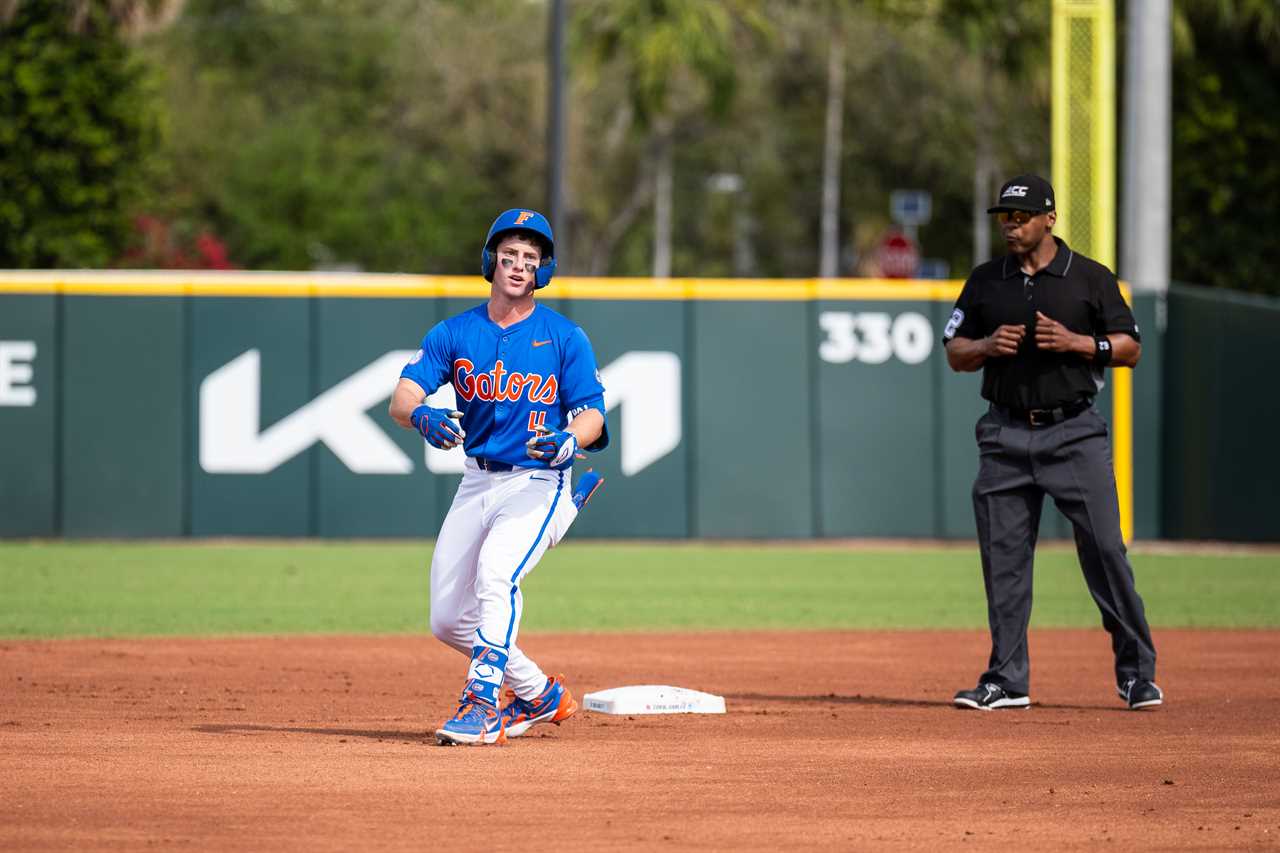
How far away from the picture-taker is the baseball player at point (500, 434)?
7.41 m

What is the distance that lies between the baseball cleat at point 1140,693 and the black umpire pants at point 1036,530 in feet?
0.09

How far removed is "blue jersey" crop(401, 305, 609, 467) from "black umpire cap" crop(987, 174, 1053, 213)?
6.79ft

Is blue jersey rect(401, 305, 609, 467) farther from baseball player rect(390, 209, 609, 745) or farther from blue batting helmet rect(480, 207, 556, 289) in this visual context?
blue batting helmet rect(480, 207, 556, 289)

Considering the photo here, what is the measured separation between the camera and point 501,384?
746cm

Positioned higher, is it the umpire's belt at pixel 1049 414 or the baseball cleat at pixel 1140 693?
the umpire's belt at pixel 1049 414

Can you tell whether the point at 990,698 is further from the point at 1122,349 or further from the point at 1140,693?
the point at 1122,349

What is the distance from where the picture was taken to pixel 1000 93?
144ft

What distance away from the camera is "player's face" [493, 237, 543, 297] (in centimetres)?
746

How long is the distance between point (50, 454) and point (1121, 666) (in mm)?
11257

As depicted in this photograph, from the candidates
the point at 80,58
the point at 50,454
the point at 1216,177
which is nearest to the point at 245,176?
the point at 80,58

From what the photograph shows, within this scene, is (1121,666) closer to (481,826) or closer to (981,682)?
(981,682)

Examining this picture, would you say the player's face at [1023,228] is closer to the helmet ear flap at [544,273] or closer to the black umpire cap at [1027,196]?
the black umpire cap at [1027,196]

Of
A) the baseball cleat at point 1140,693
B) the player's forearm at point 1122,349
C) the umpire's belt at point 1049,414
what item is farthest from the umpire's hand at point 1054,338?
the baseball cleat at point 1140,693

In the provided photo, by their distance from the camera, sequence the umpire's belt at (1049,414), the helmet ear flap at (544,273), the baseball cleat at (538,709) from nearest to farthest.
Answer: the helmet ear flap at (544,273) < the baseball cleat at (538,709) < the umpire's belt at (1049,414)
